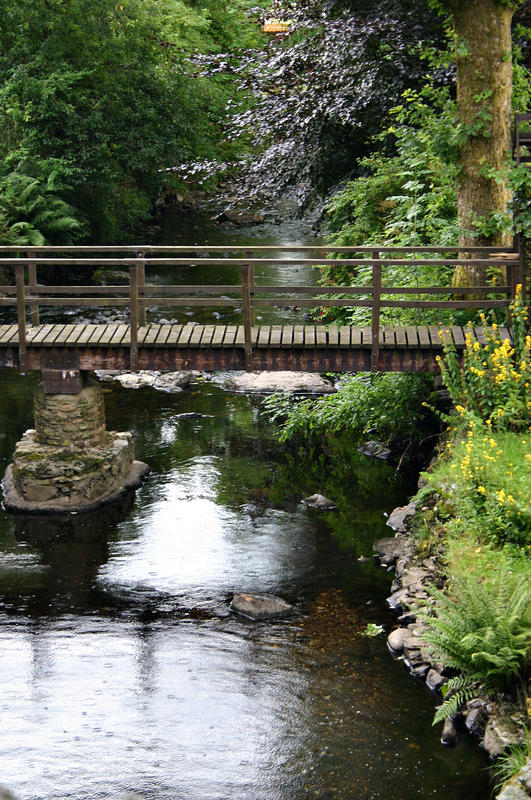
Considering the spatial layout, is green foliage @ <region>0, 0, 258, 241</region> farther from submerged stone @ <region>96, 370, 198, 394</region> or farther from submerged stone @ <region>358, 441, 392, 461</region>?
submerged stone @ <region>358, 441, 392, 461</region>

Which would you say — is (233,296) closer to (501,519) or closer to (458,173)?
(458,173)

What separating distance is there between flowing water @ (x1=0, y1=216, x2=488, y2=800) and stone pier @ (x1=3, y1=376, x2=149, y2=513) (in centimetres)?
33

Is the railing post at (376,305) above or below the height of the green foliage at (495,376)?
above

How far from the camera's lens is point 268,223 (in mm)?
33000

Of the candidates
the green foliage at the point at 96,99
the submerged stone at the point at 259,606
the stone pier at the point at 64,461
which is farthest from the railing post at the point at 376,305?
the green foliage at the point at 96,99

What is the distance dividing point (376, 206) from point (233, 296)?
8.42m

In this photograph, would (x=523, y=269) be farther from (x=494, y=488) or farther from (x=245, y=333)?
(x=494, y=488)

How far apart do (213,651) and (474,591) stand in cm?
266

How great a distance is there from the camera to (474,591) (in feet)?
26.8

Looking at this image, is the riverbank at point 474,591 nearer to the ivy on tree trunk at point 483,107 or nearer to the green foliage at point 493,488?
the green foliage at point 493,488

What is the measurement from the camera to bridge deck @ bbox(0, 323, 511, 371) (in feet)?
39.0

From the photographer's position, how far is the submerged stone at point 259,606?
32.9 feet

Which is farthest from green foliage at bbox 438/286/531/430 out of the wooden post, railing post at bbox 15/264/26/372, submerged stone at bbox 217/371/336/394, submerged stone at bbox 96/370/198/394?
submerged stone at bbox 96/370/198/394

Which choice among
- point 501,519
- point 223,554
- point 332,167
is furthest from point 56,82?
point 501,519
